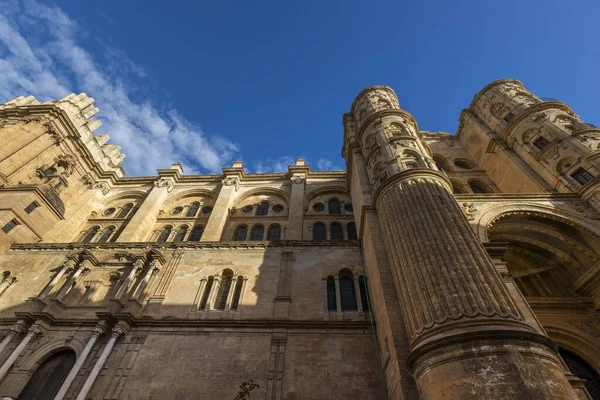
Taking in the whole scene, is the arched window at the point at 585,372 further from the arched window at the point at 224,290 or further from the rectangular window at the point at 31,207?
the rectangular window at the point at 31,207

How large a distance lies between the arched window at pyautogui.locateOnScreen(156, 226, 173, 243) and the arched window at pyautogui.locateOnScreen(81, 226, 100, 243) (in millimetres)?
4745

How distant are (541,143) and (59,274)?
1134 inches

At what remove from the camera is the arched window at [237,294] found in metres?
15.0

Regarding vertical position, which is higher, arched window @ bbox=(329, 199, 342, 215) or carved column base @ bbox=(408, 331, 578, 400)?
arched window @ bbox=(329, 199, 342, 215)

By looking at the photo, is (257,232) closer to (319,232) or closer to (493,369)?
(319,232)

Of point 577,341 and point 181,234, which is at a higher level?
point 181,234

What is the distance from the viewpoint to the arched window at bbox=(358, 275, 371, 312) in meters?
14.4

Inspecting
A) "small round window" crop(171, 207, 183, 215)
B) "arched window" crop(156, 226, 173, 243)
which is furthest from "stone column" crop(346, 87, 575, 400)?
"small round window" crop(171, 207, 183, 215)

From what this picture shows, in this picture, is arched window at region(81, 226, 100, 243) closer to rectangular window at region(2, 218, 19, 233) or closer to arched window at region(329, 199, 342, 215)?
rectangular window at region(2, 218, 19, 233)

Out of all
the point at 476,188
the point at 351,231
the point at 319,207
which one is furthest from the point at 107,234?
the point at 476,188

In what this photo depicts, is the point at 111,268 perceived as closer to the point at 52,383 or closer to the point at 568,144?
the point at 52,383

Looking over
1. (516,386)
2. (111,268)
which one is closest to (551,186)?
(516,386)

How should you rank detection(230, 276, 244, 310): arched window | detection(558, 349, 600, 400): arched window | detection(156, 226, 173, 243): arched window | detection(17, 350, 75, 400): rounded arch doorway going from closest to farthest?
detection(17, 350, 75, 400): rounded arch doorway < detection(558, 349, 600, 400): arched window < detection(230, 276, 244, 310): arched window < detection(156, 226, 173, 243): arched window

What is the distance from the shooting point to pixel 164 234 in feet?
73.8
